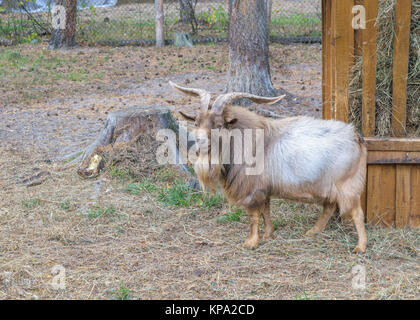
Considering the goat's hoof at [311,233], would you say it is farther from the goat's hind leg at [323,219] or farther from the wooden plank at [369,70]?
the wooden plank at [369,70]

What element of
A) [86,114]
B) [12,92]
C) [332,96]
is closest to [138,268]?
[332,96]

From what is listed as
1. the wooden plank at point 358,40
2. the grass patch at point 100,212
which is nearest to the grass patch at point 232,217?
the grass patch at point 100,212

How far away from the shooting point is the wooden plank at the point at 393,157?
16.1ft

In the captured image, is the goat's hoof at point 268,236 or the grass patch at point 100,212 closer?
the goat's hoof at point 268,236

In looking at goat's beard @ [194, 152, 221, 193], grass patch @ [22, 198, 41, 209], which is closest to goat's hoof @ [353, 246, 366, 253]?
goat's beard @ [194, 152, 221, 193]

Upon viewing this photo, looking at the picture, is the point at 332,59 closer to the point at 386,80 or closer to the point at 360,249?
the point at 386,80

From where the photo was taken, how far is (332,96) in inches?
213

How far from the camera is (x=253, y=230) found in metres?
4.86

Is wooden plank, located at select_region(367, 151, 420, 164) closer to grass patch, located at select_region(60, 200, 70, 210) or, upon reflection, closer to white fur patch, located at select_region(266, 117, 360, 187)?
white fur patch, located at select_region(266, 117, 360, 187)

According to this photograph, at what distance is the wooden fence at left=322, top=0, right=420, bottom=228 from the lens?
16.1 ft

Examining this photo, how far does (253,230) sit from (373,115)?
154 cm

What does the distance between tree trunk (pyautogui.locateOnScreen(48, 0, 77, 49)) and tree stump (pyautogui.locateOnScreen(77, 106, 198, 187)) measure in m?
8.05

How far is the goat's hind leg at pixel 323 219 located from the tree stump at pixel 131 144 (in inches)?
78.9
